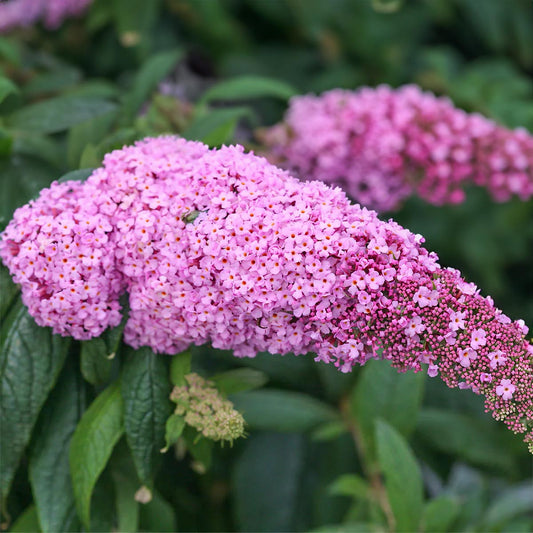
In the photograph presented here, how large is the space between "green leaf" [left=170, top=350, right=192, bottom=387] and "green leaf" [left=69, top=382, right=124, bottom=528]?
0.12m

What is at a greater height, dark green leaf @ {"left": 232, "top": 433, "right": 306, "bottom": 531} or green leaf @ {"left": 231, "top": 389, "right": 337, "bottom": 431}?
green leaf @ {"left": 231, "top": 389, "right": 337, "bottom": 431}

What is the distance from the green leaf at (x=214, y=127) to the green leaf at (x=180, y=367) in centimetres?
51

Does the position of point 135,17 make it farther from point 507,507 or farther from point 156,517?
point 507,507

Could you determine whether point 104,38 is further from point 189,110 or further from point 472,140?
point 472,140

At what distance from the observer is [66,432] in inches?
57.7

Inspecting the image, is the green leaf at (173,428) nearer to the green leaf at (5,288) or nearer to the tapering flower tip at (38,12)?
the green leaf at (5,288)

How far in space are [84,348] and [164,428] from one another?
0.21 m

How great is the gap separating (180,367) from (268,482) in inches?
31.9

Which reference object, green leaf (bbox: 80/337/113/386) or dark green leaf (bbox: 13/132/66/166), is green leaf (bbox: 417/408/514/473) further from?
dark green leaf (bbox: 13/132/66/166)

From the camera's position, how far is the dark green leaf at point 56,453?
4.66ft

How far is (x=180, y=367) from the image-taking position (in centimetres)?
135

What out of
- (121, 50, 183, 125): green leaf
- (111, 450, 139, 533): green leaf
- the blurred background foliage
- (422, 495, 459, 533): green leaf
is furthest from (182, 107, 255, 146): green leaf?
(422, 495, 459, 533): green leaf

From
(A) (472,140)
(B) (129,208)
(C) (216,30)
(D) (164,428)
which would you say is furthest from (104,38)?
(D) (164,428)

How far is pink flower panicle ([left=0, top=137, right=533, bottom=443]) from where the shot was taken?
113cm
